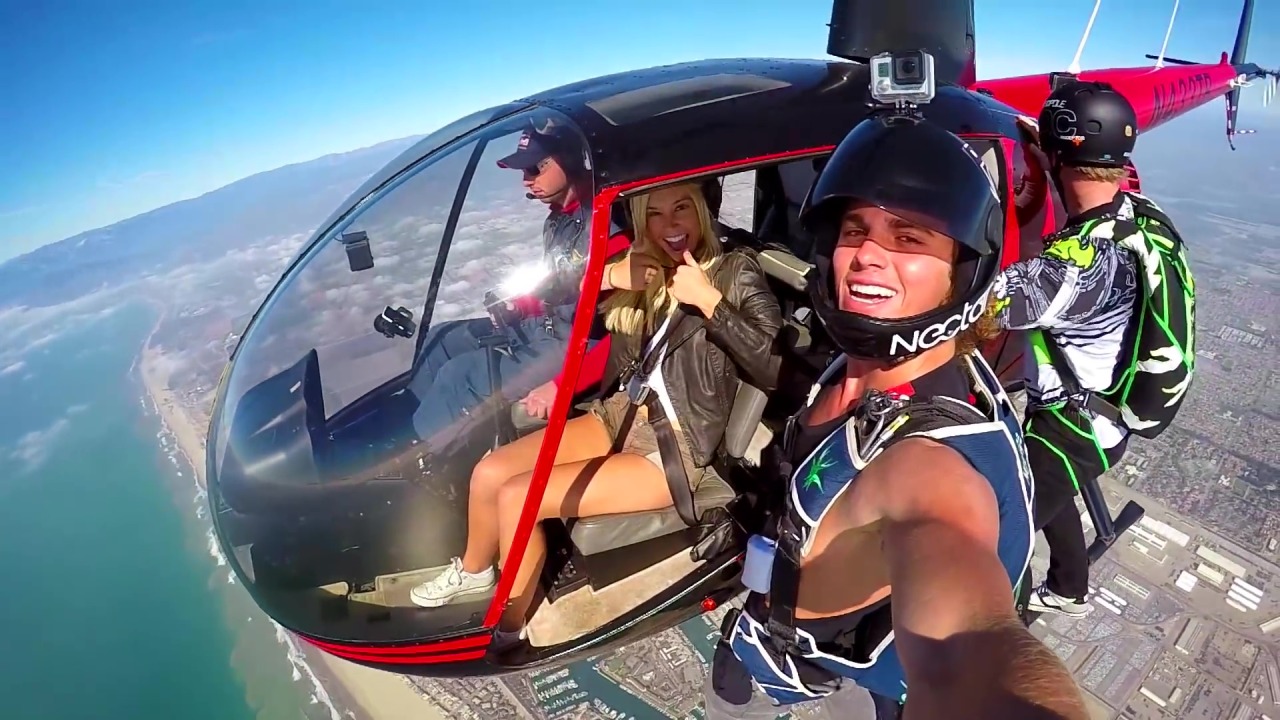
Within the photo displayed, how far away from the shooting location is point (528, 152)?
1.87m

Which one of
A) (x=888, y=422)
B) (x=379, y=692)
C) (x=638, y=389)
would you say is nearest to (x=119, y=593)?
(x=379, y=692)

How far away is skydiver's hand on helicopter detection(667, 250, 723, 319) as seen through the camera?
1835 mm

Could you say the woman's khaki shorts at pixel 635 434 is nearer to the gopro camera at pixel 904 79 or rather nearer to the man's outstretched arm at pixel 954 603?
the man's outstretched arm at pixel 954 603

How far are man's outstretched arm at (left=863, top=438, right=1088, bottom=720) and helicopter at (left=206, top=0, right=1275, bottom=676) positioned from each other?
89cm

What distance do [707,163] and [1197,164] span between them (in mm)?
102800

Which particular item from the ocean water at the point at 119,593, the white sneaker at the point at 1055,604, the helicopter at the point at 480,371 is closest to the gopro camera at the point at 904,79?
the helicopter at the point at 480,371

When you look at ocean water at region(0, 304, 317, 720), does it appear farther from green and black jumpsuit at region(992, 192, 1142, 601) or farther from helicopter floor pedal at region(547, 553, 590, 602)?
green and black jumpsuit at region(992, 192, 1142, 601)

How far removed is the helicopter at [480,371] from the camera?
1740 millimetres

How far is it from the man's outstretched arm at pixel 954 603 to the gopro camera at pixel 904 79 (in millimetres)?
992

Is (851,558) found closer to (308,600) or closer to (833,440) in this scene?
(833,440)

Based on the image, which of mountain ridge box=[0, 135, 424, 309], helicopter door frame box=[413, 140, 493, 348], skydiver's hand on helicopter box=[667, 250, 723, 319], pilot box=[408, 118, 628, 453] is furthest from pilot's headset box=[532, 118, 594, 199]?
mountain ridge box=[0, 135, 424, 309]

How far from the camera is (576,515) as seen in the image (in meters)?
1.94

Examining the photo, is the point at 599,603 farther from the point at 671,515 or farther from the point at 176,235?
the point at 176,235

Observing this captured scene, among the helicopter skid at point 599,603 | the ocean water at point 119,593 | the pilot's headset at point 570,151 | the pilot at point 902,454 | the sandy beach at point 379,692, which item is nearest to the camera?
the pilot at point 902,454
